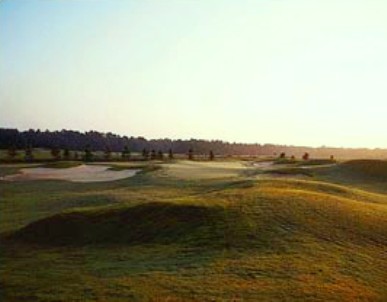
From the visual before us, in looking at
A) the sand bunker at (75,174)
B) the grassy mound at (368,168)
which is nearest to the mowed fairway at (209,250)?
the grassy mound at (368,168)

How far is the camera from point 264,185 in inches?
1363

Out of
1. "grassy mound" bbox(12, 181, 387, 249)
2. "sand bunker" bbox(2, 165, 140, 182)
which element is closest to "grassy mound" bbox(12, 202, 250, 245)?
"grassy mound" bbox(12, 181, 387, 249)

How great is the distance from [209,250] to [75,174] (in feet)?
140

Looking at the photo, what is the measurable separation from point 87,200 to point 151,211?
1260 centimetres

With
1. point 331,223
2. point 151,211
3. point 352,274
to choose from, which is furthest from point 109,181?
point 352,274

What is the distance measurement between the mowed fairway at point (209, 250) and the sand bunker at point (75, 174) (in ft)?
76.8

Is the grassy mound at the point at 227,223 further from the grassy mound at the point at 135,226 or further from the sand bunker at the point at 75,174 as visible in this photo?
the sand bunker at the point at 75,174

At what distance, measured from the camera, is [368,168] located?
2151 inches

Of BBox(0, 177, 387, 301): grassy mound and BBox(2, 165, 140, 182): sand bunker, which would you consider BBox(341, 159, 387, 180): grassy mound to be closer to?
BBox(0, 177, 387, 301): grassy mound

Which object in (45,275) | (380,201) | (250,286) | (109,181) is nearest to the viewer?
(250,286)

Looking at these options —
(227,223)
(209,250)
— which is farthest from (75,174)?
(209,250)

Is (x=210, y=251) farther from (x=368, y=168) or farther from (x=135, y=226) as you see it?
(x=368, y=168)

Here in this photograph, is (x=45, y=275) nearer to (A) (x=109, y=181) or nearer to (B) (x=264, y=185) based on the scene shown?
(B) (x=264, y=185)

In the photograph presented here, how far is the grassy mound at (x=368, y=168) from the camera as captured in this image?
52116mm
